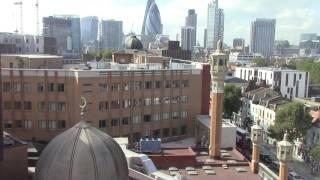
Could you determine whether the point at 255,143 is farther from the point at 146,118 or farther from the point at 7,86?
the point at 7,86

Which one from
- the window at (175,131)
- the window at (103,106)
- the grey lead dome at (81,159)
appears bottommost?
the window at (175,131)

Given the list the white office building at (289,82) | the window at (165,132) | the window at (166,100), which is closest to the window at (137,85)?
the window at (166,100)

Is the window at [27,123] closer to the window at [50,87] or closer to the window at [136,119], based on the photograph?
the window at [50,87]

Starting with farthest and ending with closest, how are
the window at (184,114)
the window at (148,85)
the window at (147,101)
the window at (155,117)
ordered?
the window at (184,114) → the window at (155,117) → the window at (147,101) → the window at (148,85)

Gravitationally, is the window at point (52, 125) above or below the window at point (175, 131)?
above

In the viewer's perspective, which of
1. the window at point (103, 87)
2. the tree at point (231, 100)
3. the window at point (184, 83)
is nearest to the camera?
the window at point (103, 87)

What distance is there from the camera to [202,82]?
59031mm

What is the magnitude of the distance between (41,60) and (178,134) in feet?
69.8

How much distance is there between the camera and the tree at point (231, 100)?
80375 mm

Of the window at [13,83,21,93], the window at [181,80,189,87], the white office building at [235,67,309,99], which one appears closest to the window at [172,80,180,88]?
the window at [181,80,189,87]

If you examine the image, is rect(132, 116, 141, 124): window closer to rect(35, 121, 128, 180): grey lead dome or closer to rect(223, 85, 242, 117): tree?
rect(223, 85, 242, 117): tree

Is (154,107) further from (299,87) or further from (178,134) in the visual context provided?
(299,87)

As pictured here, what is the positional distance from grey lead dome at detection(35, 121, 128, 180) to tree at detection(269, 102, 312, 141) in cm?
4525

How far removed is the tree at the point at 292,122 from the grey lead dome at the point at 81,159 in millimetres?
45251
